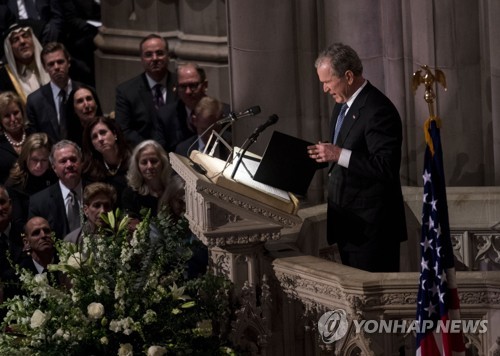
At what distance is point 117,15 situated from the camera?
15.2 meters

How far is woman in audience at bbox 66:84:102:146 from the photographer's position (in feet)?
40.1

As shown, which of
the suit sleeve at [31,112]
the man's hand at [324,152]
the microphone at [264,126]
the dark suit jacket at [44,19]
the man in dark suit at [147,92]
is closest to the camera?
the man's hand at [324,152]

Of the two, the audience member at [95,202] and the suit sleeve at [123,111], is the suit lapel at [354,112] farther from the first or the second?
the suit sleeve at [123,111]

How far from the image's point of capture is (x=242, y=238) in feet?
27.0

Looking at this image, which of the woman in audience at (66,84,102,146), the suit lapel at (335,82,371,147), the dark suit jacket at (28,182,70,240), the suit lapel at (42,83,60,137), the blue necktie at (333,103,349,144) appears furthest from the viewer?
the suit lapel at (42,83,60,137)

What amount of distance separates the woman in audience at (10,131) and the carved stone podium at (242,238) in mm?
3585

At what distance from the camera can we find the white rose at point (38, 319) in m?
7.90

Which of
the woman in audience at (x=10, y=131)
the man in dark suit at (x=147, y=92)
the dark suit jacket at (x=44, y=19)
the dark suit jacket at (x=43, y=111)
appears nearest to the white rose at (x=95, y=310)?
the woman in audience at (x=10, y=131)

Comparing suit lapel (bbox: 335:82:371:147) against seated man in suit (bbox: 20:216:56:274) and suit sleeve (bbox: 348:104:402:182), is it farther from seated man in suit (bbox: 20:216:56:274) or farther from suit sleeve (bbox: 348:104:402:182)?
seated man in suit (bbox: 20:216:56:274)

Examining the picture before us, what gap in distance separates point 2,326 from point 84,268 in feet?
1.64

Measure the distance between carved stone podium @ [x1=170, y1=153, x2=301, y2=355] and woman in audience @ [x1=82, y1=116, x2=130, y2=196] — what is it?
2.77 meters

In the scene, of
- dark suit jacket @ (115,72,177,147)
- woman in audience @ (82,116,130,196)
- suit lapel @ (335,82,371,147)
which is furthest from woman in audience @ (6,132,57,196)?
suit lapel @ (335,82,371,147)

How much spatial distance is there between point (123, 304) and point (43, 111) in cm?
487

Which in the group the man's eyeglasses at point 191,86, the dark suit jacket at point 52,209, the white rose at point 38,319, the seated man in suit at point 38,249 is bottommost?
the white rose at point 38,319
